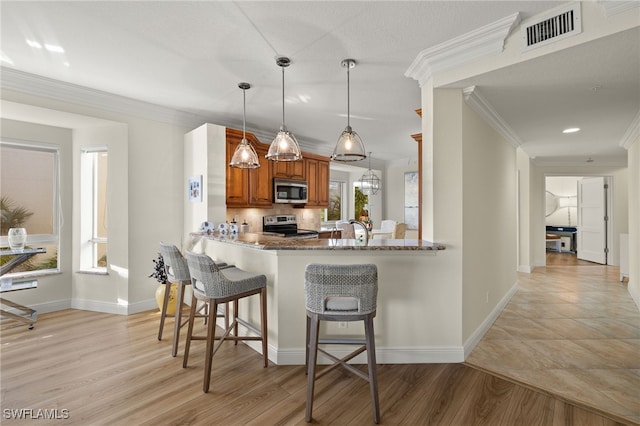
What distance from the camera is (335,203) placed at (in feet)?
25.6

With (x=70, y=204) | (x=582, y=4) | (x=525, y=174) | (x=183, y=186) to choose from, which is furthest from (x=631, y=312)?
(x=70, y=204)

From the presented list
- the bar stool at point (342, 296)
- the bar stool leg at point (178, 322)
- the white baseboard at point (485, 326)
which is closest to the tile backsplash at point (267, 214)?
the bar stool leg at point (178, 322)

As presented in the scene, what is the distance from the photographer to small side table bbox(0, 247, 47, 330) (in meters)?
3.60

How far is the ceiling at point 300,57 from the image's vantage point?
2.19 meters

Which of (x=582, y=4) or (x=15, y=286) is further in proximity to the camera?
(x=15, y=286)

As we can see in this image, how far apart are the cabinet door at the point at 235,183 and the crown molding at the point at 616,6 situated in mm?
3750

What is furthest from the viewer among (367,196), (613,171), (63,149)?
(367,196)

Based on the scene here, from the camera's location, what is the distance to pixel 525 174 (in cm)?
658

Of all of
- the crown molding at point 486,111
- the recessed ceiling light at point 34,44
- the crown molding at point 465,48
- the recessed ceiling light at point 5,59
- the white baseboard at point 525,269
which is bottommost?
the white baseboard at point 525,269

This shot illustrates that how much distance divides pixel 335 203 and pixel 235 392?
18.8ft

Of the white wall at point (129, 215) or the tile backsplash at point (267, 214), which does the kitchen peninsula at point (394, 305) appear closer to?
the tile backsplash at point (267, 214)

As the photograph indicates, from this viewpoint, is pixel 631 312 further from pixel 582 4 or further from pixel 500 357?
pixel 582 4

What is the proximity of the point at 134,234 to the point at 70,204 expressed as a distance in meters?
1.11

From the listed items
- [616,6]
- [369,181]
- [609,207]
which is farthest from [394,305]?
[609,207]
